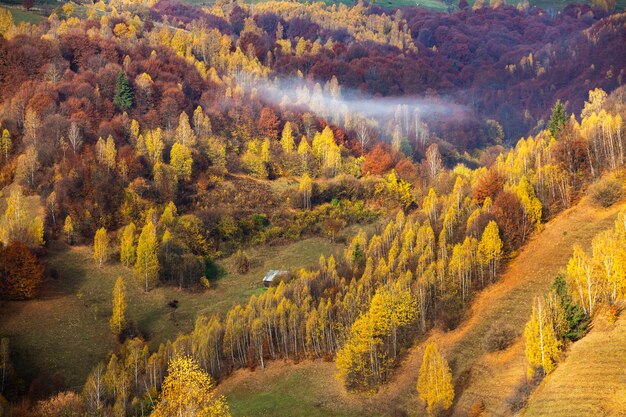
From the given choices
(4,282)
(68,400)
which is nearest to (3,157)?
(4,282)

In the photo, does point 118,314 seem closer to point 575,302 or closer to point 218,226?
point 218,226

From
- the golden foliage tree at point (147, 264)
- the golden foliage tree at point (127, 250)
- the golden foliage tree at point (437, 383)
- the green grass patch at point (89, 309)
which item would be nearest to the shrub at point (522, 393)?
the golden foliage tree at point (437, 383)

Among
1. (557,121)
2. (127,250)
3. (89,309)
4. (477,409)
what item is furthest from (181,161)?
(477,409)

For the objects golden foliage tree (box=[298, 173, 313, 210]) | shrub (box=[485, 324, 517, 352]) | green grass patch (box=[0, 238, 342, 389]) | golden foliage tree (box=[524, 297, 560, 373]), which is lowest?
green grass patch (box=[0, 238, 342, 389])

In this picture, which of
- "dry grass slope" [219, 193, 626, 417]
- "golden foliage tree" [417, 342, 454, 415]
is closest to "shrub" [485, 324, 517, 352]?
"dry grass slope" [219, 193, 626, 417]

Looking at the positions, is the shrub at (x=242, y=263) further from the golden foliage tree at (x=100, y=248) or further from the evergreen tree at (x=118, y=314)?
the evergreen tree at (x=118, y=314)

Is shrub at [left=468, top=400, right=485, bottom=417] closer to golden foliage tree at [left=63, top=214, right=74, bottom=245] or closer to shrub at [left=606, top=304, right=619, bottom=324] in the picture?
shrub at [left=606, top=304, right=619, bottom=324]
